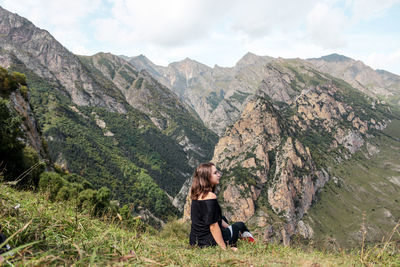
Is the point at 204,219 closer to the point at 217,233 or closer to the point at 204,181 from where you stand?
the point at 217,233

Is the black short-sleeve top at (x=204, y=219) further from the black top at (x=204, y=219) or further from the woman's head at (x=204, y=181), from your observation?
the woman's head at (x=204, y=181)

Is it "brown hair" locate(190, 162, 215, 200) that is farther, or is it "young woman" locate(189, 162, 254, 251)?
"brown hair" locate(190, 162, 215, 200)

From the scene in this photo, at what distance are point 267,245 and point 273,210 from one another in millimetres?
184501

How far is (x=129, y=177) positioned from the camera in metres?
191

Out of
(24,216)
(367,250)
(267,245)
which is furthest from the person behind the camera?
(267,245)

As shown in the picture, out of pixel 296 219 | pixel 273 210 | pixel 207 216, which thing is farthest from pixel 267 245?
pixel 296 219

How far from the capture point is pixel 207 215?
18.7 feet

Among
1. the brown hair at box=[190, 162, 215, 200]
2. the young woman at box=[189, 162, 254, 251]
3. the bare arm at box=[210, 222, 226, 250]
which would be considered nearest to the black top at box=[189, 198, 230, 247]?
the young woman at box=[189, 162, 254, 251]

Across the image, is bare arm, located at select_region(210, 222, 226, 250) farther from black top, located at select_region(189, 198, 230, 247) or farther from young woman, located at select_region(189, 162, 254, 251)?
black top, located at select_region(189, 198, 230, 247)

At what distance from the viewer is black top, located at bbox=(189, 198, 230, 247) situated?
569 centimetres

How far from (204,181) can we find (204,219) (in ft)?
3.26

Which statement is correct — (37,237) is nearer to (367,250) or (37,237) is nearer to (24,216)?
(24,216)

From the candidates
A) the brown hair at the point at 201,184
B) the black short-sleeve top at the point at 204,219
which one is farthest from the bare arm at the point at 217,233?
the brown hair at the point at 201,184

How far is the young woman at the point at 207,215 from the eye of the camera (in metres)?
5.65
